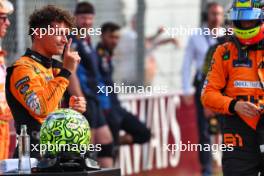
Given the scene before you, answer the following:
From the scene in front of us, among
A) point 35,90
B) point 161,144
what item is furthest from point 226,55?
point 161,144

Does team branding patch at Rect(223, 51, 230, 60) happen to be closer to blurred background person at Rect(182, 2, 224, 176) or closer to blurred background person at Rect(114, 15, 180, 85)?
blurred background person at Rect(182, 2, 224, 176)

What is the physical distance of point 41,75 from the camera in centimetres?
781

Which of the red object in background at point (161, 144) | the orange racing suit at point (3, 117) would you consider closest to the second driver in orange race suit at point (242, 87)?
the orange racing suit at point (3, 117)

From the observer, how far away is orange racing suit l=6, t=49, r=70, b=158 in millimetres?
7586

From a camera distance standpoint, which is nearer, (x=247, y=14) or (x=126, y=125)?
(x=247, y=14)

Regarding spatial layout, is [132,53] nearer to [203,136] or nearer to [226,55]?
[203,136]

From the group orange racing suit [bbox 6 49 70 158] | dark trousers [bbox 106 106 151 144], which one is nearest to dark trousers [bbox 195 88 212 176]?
dark trousers [bbox 106 106 151 144]

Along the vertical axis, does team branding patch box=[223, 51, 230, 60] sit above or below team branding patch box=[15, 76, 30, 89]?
above

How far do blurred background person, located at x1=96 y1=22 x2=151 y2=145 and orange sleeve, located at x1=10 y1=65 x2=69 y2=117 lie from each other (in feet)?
14.9

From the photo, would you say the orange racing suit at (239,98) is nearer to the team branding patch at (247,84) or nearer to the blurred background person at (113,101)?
the team branding patch at (247,84)

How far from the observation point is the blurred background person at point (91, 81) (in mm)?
11625

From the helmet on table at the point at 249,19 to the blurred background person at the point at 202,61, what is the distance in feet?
16.4

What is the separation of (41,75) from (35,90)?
0.23 m

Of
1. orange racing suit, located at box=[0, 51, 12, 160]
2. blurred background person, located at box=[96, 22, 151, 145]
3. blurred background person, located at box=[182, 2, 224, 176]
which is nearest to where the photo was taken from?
orange racing suit, located at box=[0, 51, 12, 160]
